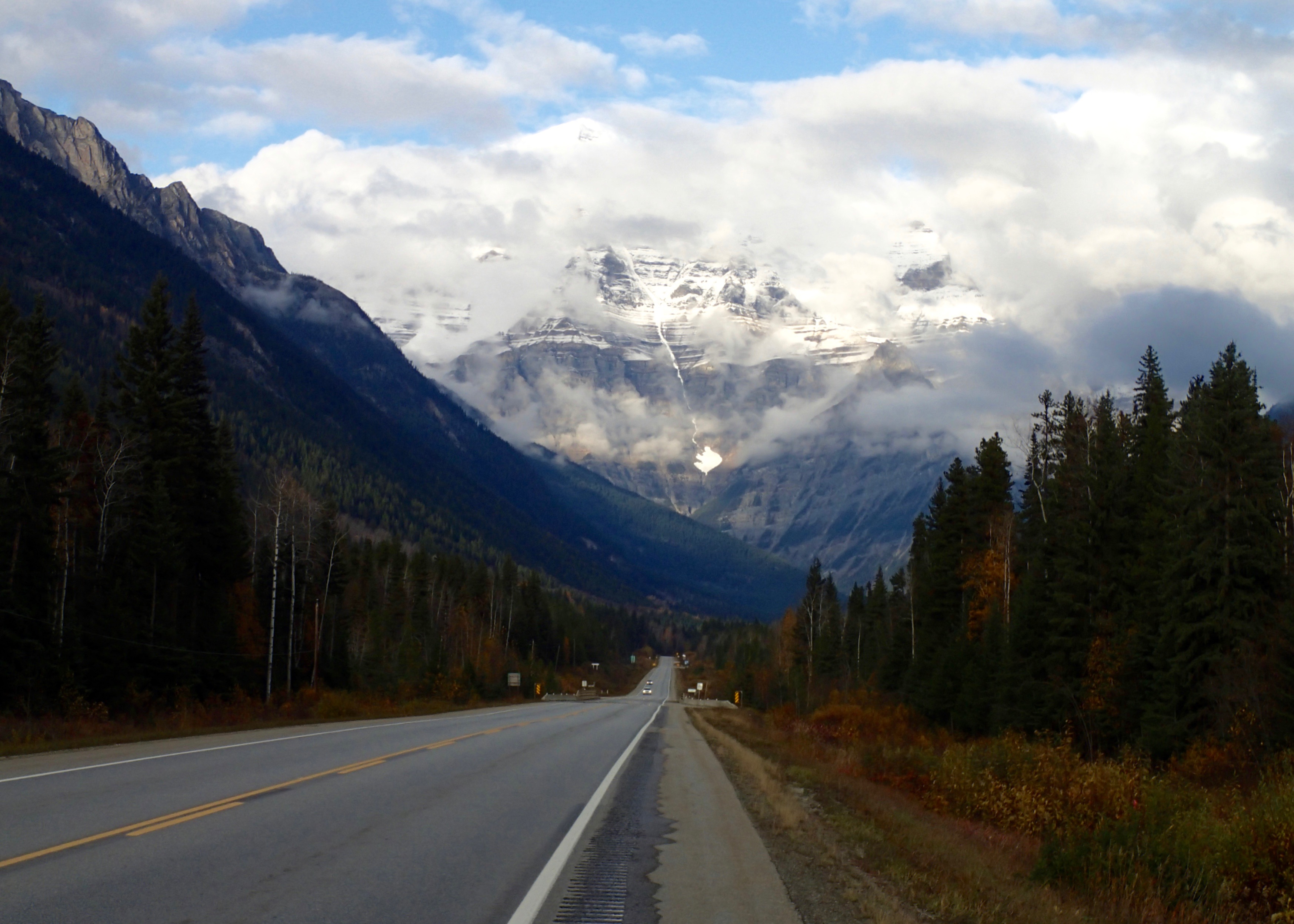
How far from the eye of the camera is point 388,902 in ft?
26.9

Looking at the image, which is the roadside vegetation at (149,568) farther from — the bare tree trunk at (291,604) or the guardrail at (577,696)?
the guardrail at (577,696)

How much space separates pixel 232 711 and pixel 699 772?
22.6 metres

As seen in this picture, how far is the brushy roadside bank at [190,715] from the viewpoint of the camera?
23312 mm

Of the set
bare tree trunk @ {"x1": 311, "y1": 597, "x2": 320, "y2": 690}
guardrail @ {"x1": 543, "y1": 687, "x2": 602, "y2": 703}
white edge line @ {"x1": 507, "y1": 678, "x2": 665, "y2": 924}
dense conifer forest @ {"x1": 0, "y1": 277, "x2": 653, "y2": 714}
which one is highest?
dense conifer forest @ {"x1": 0, "y1": 277, "x2": 653, "y2": 714}

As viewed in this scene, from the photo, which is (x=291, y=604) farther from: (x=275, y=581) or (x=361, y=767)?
(x=361, y=767)

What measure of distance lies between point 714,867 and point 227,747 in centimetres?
1447

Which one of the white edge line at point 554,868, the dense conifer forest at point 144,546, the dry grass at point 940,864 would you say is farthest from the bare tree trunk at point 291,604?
the white edge line at point 554,868

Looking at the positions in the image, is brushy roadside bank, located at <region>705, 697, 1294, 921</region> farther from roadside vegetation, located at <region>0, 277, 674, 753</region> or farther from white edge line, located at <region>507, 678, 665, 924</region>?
roadside vegetation, located at <region>0, 277, 674, 753</region>

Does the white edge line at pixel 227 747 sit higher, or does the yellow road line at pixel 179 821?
the yellow road line at pixel 179 821

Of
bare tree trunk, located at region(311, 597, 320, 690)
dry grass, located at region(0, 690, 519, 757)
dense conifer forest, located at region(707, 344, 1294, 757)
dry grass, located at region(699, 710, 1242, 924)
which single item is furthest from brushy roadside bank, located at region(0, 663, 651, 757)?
dense conifer forest, located at region(707, 344, 1294, 757)

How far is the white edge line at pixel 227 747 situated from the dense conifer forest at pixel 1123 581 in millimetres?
24681

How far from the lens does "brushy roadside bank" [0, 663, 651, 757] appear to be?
76.5ft

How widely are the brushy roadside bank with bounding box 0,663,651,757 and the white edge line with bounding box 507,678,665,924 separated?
11.4m

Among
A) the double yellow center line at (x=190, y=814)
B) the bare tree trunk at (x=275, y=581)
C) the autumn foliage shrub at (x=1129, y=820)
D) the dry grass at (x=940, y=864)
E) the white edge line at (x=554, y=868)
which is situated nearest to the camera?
the white edge line at (x=554, y=868)
